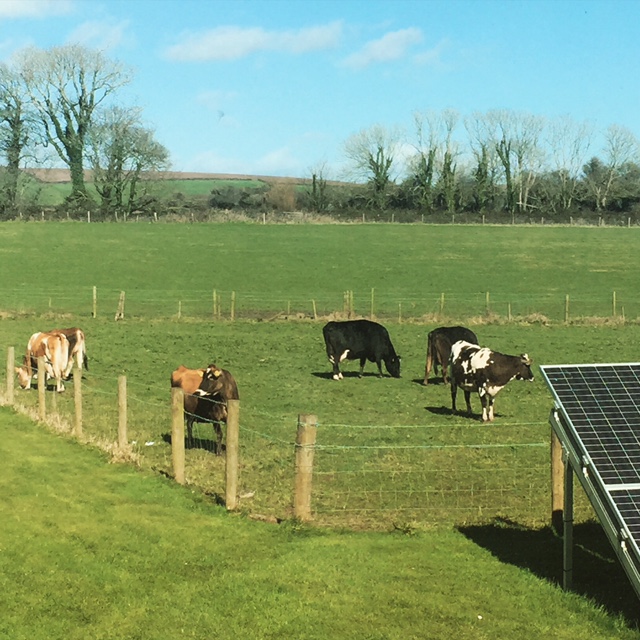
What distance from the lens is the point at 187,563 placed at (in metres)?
9.02

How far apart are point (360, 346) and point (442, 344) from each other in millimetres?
2350

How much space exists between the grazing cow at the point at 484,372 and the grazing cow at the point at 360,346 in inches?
210

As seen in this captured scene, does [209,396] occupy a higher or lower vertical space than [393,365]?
higher

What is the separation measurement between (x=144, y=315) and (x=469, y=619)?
110 feet

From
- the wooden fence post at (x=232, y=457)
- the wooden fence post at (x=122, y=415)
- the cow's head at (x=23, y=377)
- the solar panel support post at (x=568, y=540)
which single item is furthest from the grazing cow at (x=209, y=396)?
the solar panel support post at (x=568, y=540)

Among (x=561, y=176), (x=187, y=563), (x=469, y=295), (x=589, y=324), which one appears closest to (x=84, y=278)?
(x=469, y=295)

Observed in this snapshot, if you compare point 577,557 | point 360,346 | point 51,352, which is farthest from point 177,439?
point 360,346

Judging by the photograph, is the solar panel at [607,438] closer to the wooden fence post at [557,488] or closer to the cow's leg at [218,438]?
the wooden fence post at [557,488]

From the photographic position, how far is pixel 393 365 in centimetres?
2534

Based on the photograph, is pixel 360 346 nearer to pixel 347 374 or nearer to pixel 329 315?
pixel 347 374

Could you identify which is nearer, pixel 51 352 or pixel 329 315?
pixel 51 352

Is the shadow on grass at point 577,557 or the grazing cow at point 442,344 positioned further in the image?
the grazing cow at point 442,344

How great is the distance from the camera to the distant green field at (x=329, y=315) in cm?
1337

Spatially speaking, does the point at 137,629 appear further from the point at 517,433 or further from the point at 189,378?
the point at 517,433
